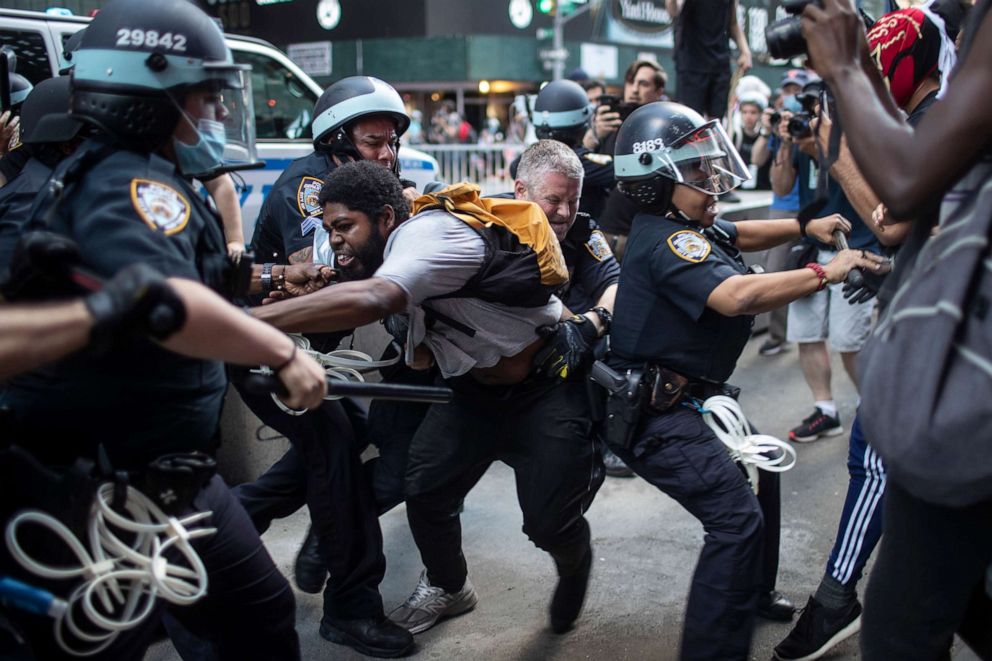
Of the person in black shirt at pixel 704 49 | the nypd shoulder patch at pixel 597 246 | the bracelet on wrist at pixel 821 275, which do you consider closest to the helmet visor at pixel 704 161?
the bracelet on wrist at pixel 821 275

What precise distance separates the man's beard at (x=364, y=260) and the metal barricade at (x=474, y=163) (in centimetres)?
1299

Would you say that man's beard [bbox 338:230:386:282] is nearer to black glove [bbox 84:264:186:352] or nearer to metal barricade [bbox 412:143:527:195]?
black glove [bbox 84:264:186:352]

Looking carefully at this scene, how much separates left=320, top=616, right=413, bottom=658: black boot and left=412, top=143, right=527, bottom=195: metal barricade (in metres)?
12.9

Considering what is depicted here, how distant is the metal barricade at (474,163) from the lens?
53.2 ft

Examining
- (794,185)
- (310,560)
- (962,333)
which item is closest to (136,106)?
(962,333)

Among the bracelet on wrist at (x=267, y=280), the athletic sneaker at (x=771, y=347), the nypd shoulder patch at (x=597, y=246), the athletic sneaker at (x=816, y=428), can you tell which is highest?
the bracelet on wrist at (x=267, y=280)

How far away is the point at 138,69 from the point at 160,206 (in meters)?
0.36

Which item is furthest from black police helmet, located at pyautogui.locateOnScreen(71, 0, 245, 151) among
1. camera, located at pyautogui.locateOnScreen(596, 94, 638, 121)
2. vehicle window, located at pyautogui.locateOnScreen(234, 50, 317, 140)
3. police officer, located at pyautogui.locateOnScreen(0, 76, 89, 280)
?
vehicle window, located at pyautogui.locateOnScreen(234, 50, 317, 140)

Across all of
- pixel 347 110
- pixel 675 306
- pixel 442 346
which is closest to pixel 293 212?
pixel 347 110

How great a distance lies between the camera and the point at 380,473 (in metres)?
3.85

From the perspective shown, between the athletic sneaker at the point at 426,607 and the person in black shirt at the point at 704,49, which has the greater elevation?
the person in black shirt at the point at 704,49

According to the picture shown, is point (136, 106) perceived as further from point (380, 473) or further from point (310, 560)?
point (310, 560)

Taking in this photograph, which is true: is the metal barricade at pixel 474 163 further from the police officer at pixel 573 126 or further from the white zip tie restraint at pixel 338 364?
the white zip tie restraint at pixel 338 364

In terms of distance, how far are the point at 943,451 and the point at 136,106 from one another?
185 cm
